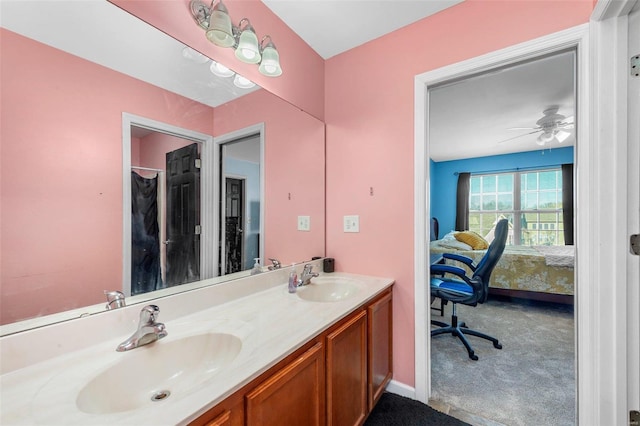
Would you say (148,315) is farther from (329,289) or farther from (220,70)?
(220,70)

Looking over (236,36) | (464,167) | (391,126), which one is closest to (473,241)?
(464,167)

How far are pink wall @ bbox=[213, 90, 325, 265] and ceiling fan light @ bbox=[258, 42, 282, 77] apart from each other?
12 cm

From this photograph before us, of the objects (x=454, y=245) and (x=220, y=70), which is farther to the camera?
(x=454, y=245)

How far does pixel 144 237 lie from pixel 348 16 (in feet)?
5.64

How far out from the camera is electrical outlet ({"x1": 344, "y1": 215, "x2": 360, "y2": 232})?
6.11 feet

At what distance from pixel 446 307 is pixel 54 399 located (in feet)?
11.9

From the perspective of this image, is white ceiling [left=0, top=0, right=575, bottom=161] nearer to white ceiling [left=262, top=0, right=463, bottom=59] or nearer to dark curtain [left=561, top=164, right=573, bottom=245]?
white ceiling [left=262, top=0, right=463, bottom=59]

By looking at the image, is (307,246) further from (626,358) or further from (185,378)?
(626,358)

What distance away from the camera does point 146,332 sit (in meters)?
0.85

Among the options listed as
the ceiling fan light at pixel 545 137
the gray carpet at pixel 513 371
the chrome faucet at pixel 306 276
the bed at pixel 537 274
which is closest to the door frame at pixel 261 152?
the chrome faucet at pixel 306 276

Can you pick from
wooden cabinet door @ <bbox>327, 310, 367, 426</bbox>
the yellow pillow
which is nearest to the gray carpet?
wooden cabinet door @ <bbox>327, 310, 367, 426</bbox>

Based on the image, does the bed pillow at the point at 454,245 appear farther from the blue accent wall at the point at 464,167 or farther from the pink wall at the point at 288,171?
the pink wall at the point at 288,171

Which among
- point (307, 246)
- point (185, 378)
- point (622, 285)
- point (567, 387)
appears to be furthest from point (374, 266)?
point (567, 387)

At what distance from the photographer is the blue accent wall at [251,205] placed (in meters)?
1.50
